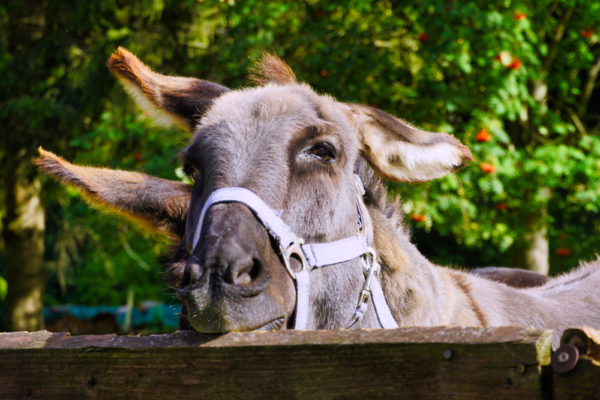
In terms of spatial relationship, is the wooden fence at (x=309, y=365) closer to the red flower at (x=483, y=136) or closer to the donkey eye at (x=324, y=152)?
the donkey eye at (x=324, y=152)

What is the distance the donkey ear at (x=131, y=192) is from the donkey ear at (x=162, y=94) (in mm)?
316

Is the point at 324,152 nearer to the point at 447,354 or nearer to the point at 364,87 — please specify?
the point at 447,354

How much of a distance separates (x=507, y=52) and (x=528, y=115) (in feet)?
8.09

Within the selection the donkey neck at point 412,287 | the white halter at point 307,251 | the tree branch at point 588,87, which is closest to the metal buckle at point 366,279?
→ the white halter at point 307,251

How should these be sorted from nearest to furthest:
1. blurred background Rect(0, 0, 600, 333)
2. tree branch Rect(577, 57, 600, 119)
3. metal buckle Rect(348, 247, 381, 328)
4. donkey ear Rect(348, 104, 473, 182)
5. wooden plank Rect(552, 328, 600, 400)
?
wooden plank Rect(552, 328, 600, 400)
metal buckle Rect(348, 247, 381, 328)
donkey ear Rect(348, 104, 473, 182)
blurred background Rect(0, 0, 600, 333)
tree branch Rect(577, 57, 600, 119)

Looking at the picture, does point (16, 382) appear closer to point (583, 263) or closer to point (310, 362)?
point (310, 362)

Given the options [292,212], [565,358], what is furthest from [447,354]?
[292,212]

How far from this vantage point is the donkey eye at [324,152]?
2645mm

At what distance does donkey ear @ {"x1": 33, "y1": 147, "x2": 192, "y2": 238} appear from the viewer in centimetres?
295

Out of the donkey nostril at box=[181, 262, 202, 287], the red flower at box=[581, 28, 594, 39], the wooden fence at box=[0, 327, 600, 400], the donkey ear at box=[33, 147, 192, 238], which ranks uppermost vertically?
the red flower at box=[581, 28, 594, 39]

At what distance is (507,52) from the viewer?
7812 millimetres

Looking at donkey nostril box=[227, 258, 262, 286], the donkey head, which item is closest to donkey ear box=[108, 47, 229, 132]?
the donkey head

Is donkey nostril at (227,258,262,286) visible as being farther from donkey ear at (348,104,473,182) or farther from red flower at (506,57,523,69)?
red flower at (506,57,523,69)

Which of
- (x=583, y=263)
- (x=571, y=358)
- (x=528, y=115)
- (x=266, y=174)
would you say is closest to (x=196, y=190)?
(x=266, y=174)
